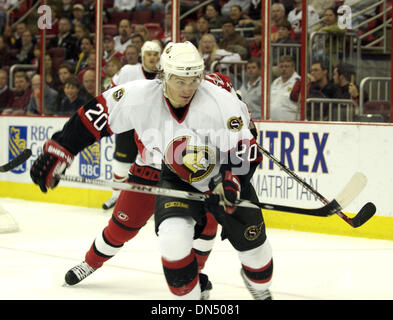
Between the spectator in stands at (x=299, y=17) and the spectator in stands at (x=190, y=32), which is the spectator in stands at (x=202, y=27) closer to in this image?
the spectator in stands at (x=190, y=32)

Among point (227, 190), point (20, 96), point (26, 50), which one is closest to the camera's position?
point (227, 190)

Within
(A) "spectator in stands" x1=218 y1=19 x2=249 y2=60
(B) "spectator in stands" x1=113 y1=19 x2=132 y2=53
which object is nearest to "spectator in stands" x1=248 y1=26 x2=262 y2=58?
(A) "spectator in stands" x1=218 y1=19 x2=249 y2=60

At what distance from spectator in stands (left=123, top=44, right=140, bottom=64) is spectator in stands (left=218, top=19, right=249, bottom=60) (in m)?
0.80

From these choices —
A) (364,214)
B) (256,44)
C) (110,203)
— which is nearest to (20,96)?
(110,203)

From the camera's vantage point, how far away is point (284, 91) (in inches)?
239

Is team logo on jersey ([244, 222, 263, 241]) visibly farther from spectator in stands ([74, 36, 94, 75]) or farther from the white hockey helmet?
spectator in stands ([74, 36, 94, 75])

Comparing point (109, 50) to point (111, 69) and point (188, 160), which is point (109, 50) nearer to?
point (111, 69)

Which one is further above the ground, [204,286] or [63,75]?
[63,75]

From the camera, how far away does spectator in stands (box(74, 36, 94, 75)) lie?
732cm

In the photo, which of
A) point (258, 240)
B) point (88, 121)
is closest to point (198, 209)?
point (258, 240)

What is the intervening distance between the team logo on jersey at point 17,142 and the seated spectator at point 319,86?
9.53 ft

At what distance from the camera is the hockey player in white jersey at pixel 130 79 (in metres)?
A: 6.25

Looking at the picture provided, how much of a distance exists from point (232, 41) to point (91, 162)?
1626 mm
